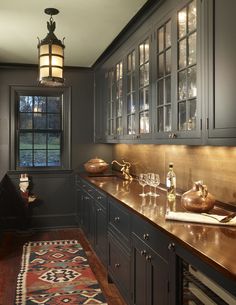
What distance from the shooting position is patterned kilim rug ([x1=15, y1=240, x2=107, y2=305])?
3.28 metres

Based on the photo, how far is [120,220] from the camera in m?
3.12

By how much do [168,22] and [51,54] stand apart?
3.64 ft

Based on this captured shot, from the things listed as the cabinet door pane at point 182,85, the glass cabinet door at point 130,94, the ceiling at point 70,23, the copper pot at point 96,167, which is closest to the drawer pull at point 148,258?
the cabinet door pane at point 182,85

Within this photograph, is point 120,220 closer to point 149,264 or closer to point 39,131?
point 149,264

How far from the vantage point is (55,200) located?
5.97 meters

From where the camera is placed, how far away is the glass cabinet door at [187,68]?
8.21ft

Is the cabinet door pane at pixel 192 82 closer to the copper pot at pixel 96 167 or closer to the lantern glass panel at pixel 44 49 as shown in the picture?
the lantern glass panel at pixel 44 49

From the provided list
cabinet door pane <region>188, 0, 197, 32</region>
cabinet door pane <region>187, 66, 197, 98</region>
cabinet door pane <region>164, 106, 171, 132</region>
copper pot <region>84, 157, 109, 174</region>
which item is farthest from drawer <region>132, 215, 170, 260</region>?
copper pot <region>84, 157, 109, 174</region>

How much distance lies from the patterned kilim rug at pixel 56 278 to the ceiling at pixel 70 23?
267 cm

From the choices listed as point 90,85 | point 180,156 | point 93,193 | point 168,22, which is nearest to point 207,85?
point 168,22

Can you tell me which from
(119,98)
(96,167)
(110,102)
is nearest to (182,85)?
(119,98)

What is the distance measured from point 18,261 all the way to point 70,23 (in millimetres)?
2800

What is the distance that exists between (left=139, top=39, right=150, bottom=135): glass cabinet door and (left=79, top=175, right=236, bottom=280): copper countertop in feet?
2.57

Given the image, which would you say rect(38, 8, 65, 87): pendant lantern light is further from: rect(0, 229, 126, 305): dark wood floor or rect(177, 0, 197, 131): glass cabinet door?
rect(0, 229, 126, 305): dark wood floor
